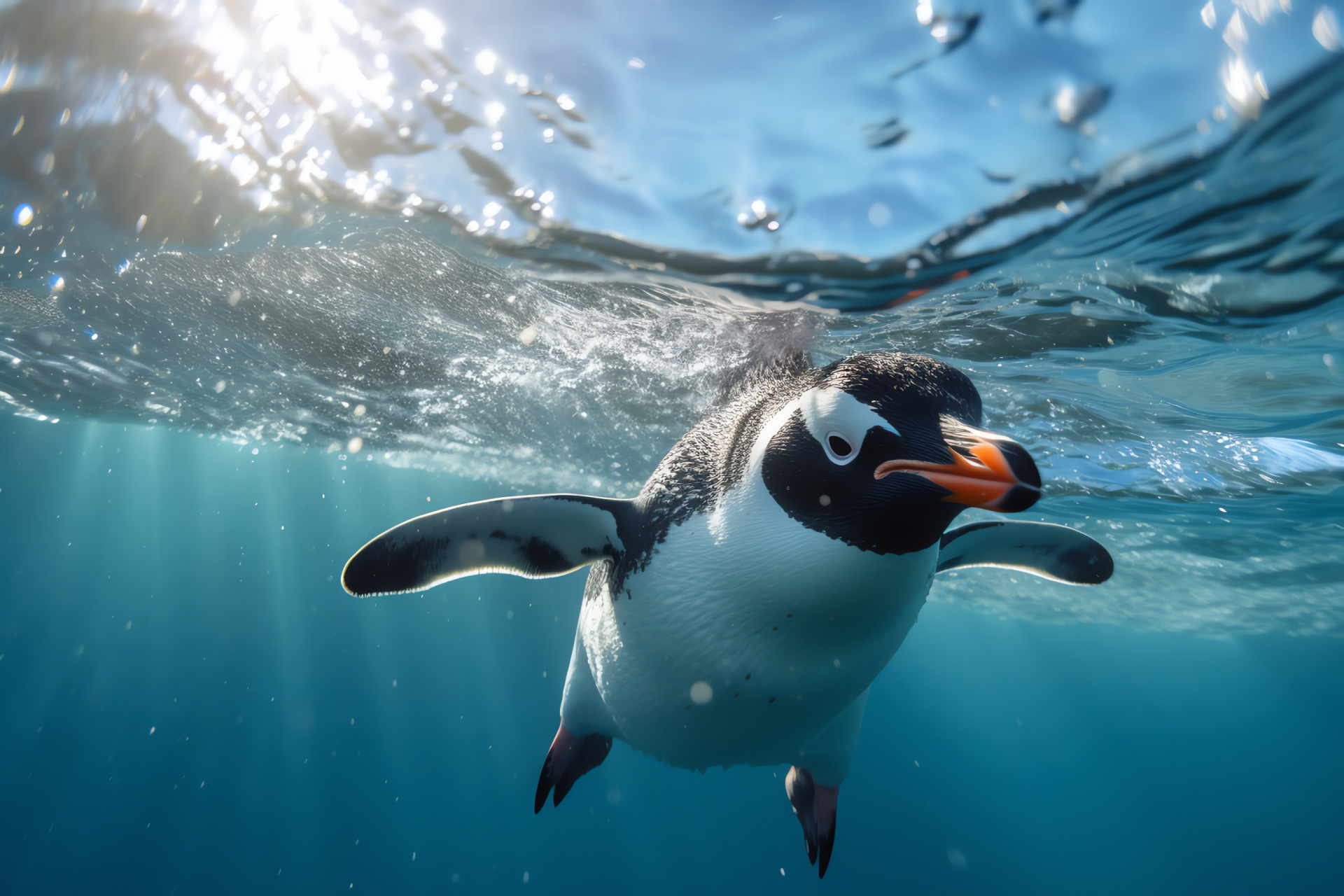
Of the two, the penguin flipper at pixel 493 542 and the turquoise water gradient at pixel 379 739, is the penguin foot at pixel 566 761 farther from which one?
the turquoise water gradient at pixel 379 739

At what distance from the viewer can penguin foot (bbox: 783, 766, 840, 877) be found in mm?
3852

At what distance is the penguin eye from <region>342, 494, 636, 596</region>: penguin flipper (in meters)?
1.17

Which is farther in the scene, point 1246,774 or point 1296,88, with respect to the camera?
point 1246,774

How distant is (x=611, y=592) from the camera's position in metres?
2.79

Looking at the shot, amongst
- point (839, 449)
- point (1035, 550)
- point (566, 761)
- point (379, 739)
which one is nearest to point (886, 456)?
point (839, 449)

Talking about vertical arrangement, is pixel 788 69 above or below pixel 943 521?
above

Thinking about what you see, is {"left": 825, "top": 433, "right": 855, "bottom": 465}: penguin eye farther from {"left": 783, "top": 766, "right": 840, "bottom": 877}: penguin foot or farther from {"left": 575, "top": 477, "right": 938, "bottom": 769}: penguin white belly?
{"left": 783, "top": 766, "right": 840, "bottom": 877}: penguin foot

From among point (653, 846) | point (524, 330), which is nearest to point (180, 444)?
point (524, 330)

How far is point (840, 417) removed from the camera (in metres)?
1.87

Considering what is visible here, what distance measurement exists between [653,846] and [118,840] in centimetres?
1961

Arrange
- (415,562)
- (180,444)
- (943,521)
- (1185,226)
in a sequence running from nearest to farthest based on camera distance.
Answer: (943,521) < (415,562) < (1185,226) < (180,444)

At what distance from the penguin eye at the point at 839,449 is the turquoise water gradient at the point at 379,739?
839 inches

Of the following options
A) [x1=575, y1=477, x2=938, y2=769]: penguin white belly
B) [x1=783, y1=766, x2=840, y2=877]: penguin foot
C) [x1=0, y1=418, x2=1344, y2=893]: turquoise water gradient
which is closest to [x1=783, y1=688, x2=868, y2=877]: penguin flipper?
[x1=783, y1=766, x2=840, y2=877]: penguin foot

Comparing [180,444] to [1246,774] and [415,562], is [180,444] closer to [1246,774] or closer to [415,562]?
[415,562]
